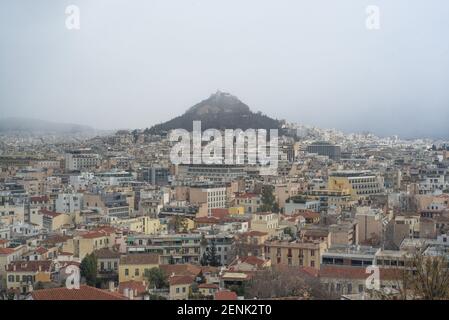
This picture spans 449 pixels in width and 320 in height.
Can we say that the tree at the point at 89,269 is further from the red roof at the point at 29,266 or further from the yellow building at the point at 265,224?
the yellow building at the point at 265,224

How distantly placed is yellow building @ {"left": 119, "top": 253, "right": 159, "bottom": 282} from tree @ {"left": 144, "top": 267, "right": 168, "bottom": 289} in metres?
0.05

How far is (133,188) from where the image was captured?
11203 millimetres

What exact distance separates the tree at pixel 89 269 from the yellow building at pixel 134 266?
6.9 inches

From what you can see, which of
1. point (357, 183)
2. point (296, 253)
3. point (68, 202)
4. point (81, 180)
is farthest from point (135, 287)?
point (81, 180)

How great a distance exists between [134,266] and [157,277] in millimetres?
302

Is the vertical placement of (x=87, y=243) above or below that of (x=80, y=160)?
below

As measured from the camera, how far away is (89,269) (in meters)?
4.92

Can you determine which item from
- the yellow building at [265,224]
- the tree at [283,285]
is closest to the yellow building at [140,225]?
the yellow building at [265,224]

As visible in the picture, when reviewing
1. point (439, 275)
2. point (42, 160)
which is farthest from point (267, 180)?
point (439, 275)

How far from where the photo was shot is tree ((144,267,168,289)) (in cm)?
455

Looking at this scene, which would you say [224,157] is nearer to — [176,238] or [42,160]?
[42,160]

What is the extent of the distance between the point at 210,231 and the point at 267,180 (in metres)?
5.99

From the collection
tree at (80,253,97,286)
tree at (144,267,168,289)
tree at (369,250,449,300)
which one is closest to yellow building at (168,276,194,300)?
tree at (144,267,168,289)

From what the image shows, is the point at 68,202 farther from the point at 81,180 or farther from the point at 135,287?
the point at 135,287
